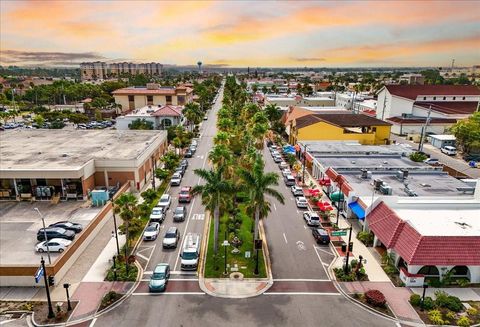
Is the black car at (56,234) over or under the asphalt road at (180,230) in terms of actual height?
over

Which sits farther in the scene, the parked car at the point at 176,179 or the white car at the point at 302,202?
the parked car at the point at 176,179

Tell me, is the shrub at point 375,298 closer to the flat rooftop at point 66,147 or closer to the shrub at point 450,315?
the shrub at point 450,315

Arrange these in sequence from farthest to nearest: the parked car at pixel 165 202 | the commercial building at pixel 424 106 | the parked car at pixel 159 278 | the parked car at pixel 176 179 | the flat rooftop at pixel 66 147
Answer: the commercial building at pixel 424 106
the parked car at pixel 176 179
the flat rooftop at pixel 66 147
the parked car at pixel 165 202
the parked car at pixel 159 278

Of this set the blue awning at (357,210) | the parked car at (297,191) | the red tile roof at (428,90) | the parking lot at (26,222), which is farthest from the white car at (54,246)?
Answer: the red tile roof at (428,90)

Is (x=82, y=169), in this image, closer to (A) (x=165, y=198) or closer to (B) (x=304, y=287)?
(A) (x=165, y=198)

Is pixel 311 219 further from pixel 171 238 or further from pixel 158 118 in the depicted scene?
pixel 158 118

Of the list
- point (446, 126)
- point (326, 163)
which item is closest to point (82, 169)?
point (326, 163)

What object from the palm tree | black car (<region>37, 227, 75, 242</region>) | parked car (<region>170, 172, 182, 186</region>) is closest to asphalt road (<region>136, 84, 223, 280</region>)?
parked car (<region>170, 172, 182, 186</region>)
